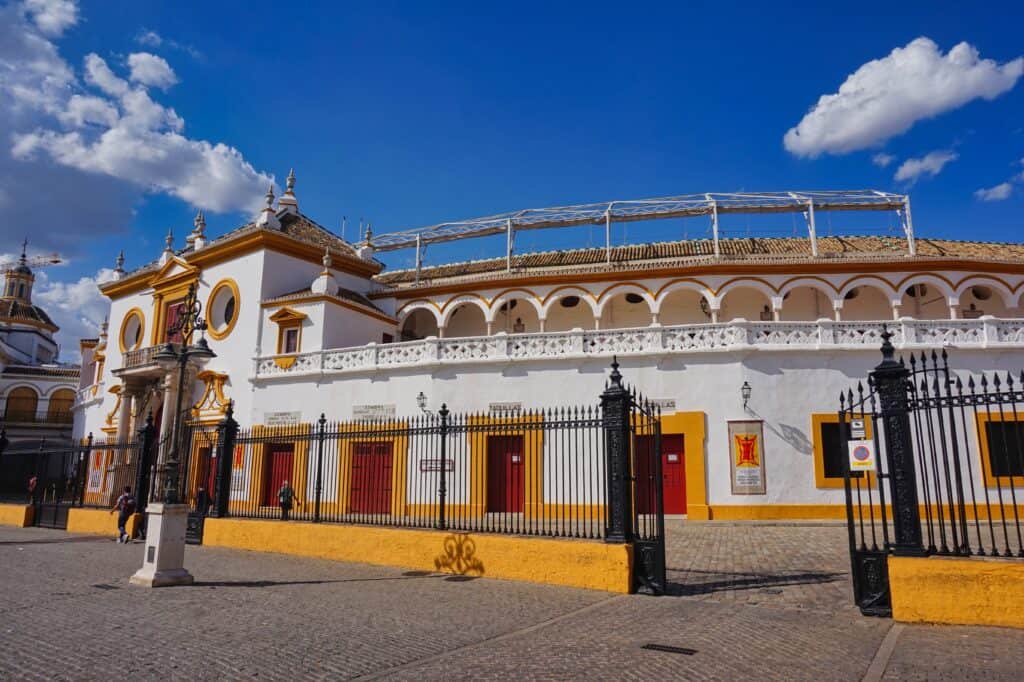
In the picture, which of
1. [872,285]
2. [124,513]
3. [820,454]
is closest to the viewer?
[124,513]

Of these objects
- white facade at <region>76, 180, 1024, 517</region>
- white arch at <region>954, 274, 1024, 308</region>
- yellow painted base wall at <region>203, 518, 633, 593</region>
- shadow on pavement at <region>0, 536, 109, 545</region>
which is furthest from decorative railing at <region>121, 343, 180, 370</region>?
white arch at <region>954, 274, 1024, 308</region>

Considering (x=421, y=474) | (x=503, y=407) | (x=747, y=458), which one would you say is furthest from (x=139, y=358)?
(x=747, y=458)

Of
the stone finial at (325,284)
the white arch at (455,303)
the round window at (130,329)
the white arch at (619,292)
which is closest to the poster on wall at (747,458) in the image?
the white arch at (619,292)

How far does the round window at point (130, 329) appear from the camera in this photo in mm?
29984

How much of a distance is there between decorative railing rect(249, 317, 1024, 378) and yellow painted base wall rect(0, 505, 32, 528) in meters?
10.5

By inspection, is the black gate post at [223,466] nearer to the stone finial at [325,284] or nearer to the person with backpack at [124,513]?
the person with backpack at [124,513]

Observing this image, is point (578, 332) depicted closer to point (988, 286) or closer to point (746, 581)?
point (746, 581)

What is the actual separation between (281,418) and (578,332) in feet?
35.2

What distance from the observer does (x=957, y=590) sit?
686cm

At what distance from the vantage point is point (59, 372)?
153 ft

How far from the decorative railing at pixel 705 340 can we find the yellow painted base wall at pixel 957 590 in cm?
1090

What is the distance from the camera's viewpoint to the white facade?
690 inches

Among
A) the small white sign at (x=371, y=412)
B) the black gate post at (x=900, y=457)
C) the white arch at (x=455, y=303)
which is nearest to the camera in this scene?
the black gate post at (x=900, y=457)

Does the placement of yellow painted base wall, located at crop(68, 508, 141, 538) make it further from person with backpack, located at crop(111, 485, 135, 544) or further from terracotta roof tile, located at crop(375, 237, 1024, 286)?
terracotta roof tile, located at crop(375, 237, 1024, 286)
